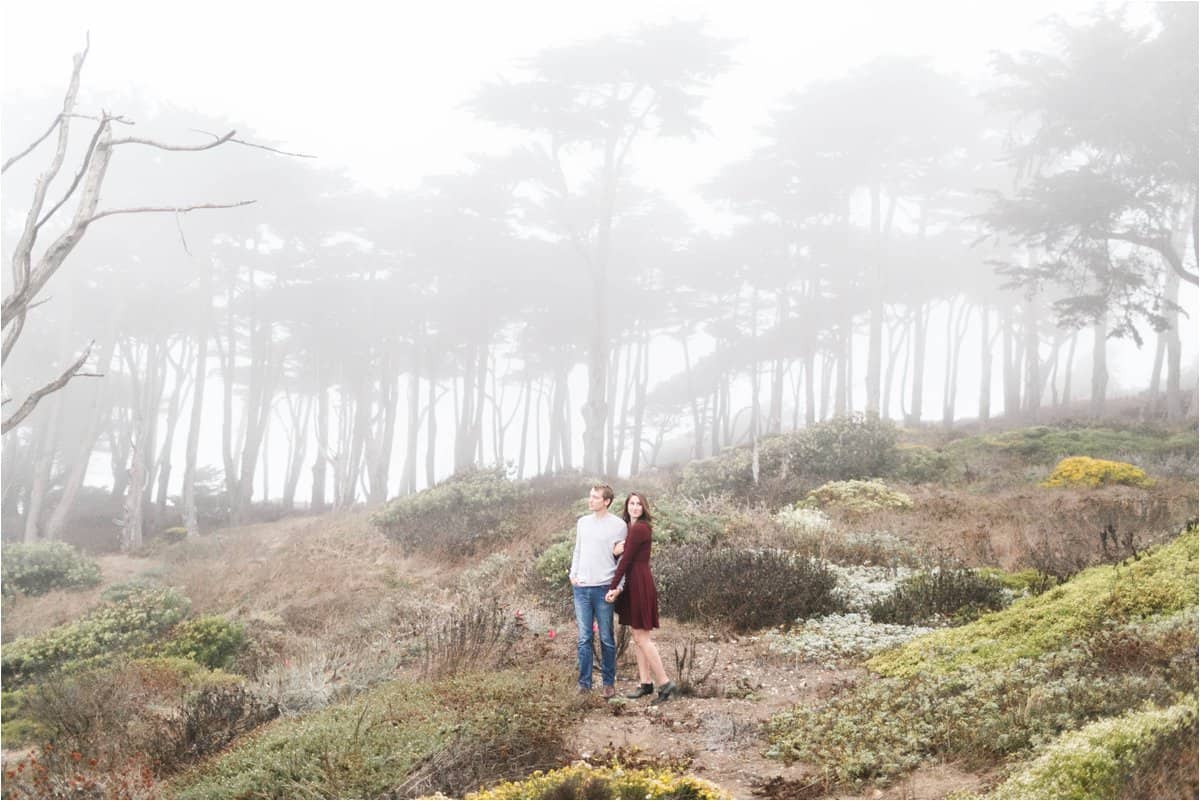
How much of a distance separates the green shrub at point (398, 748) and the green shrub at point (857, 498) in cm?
863

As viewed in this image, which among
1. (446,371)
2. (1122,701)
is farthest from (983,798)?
(446,371)

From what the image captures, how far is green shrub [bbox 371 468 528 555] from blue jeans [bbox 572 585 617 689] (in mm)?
7594

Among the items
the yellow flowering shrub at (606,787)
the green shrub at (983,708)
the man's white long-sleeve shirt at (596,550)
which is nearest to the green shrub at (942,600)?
the green shrub at (983,708)

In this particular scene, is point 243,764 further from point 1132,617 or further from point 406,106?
point 406,106

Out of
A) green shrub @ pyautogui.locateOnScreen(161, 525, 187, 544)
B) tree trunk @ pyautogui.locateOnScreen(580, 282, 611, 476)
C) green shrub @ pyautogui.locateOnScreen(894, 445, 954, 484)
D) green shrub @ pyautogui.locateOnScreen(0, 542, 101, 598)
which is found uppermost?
tree trunk @ pyautogui.locateOnScreen(580, 282, 611, 476)

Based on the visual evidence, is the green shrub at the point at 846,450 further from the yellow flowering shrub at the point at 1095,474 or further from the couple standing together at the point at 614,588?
the couple standing together at the point at 614,588

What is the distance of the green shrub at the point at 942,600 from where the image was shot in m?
8.00

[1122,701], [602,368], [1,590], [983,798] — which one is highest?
[602,368]

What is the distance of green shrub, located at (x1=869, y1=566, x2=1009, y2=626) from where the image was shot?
8.00 metres

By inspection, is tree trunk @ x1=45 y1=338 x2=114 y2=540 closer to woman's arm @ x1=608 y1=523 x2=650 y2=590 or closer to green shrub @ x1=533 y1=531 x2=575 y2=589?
green shrub @ x1=533 y1=531 x2=575 y2=589

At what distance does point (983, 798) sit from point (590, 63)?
24222 millimetres

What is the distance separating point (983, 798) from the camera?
3805 millimetres

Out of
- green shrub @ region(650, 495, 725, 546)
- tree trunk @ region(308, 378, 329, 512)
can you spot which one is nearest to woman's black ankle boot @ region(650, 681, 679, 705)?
green shrub @ region(650, 495, 725, 546)

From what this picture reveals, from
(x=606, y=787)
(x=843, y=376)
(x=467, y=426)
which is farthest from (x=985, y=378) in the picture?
(x=606, y=787)
